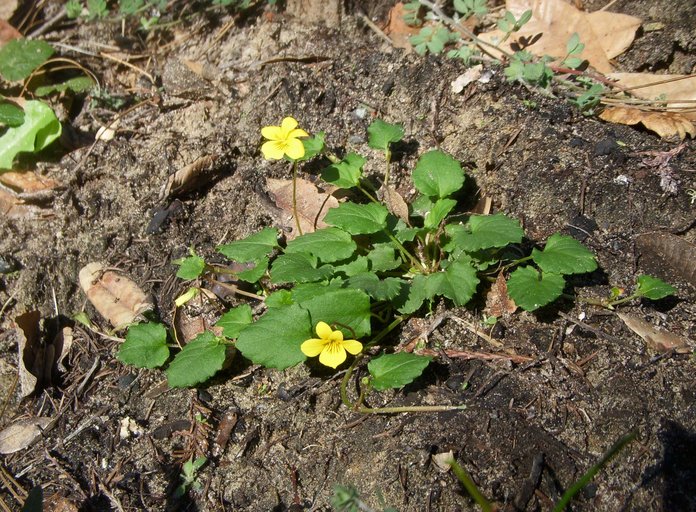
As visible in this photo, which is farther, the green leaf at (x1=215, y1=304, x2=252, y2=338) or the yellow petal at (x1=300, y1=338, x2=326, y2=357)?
the green leaf at (x1=215, y1=304, x2=252, y2=338)

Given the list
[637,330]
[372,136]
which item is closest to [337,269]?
[372,136]

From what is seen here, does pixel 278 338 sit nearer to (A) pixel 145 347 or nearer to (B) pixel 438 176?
(A) pixel 145 347

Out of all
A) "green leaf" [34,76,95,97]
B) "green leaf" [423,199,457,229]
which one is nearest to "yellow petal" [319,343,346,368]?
"green leaf" [423,199,457,229]

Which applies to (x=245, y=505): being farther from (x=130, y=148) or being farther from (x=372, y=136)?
(x=130, y=148)

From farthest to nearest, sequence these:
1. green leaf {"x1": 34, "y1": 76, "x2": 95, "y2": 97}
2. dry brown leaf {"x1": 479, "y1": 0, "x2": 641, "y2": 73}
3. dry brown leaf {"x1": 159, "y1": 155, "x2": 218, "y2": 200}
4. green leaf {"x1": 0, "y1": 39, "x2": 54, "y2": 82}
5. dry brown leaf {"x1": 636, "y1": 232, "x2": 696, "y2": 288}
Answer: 1. green leaf {"x1": 34, "y1": 76, "x2": 95, "y2": 97}
2. green leaf {"x1": 0, "y1": 39, "x2": 54, "y2": 82}
3. dry brown leaf {"x1": 479, "y1": 0, "x2": 641, "y2": 73}
4. dry brown leaf {"x1": 159, "y1": 155, "x2": 218, "y2": 200}
5. dry brown leaf {"x1": 636, "y1": 232, "x2": 696, "y2": 288}

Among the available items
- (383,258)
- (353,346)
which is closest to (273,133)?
(383,258)

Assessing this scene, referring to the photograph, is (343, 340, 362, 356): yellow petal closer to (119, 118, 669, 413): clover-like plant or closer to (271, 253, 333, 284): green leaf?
(119, 118, 669, 413): clover-like plant

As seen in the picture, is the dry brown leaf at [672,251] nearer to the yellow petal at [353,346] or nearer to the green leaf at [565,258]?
the green leaf at [565,258]
